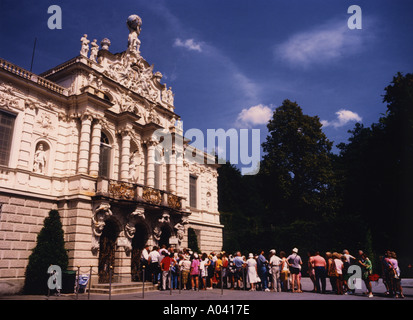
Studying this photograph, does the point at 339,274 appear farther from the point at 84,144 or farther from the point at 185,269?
the point at 84,144

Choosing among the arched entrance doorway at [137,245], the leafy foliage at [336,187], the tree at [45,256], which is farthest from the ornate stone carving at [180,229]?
the leafy foliage at [336,187]

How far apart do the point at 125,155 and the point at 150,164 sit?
287 cm

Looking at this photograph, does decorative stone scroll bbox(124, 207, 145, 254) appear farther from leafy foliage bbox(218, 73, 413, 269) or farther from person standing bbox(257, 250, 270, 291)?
leafy foliage bbox(218, 73, 413, 269)

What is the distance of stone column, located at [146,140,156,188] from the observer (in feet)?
84.7

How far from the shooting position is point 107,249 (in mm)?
20516

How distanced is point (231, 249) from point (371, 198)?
15.2 meters

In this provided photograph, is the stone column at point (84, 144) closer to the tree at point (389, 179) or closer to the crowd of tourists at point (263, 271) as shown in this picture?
the crowd of tourists at point (263, 271)

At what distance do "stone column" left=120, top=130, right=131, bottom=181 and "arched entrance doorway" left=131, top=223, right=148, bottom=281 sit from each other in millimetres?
3564

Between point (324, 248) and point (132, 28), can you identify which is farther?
point (324, 248)

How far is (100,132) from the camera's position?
71.5ft

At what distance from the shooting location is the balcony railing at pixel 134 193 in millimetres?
20016

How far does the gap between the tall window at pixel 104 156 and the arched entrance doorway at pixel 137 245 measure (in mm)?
4212
